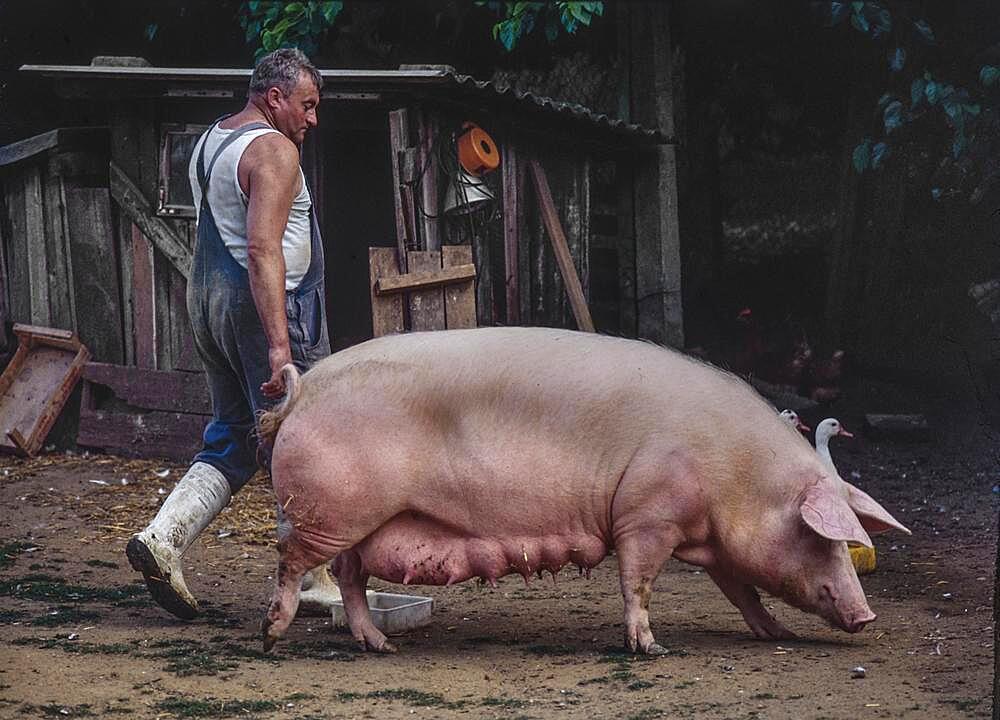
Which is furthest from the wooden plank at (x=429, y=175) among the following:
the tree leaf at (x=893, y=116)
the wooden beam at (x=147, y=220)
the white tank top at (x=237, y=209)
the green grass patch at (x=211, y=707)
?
the green grass patch at (x=211, y=707)

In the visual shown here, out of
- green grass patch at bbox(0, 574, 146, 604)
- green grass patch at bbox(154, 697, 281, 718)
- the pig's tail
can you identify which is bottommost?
green grass patch at bbox(0, 574, 146, 604)

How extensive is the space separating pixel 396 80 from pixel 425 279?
1.07m

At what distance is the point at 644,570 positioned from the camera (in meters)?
4.58

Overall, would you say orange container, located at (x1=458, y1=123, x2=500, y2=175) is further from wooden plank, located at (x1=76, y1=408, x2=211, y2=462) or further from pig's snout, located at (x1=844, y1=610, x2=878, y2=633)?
pig's snout, located at (x1=844, y1=610, x2=878, y2=633)

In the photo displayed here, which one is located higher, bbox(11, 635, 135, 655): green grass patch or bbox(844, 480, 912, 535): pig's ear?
bbox(844, 480, 912, 535): pig's ear

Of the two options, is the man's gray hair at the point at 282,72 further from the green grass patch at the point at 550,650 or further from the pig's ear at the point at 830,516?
the pig's ear at the point at 830,516

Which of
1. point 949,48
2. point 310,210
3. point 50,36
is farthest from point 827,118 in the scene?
point 310,210

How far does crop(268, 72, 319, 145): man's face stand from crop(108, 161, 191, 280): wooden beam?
3671 millimetres

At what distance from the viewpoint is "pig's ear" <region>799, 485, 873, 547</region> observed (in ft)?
14.9

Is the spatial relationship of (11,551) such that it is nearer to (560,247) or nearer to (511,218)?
(511,218)

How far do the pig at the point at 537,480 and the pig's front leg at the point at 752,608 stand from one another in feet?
0.46

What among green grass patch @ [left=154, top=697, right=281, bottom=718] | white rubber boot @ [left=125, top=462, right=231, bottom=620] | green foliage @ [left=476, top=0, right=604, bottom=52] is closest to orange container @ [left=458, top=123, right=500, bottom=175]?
green foliage @ [left=476, top=0, right=604, bottom=52]

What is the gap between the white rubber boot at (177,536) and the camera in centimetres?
475

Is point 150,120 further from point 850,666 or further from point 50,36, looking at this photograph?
point 850,666
